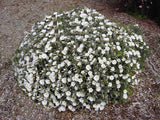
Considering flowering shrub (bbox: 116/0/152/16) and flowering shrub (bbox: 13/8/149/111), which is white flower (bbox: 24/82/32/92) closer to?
flowering shrub (bbox: 13/8/149/111)

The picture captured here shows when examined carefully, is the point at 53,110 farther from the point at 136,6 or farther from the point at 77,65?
the point at 136,6

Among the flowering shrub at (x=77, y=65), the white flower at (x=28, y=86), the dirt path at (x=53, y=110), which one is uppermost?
the flowering shrub at (x=77, y=65)

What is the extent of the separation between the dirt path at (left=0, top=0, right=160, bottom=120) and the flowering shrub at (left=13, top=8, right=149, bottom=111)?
0.51 feet

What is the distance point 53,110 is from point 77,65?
2.76 feet

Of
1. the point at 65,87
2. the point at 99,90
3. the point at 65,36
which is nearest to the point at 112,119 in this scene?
the point at 99,90

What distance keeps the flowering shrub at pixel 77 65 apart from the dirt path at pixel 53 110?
0.51ft

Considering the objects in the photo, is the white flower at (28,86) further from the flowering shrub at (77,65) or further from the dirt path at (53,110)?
the dirt path at (53,110)

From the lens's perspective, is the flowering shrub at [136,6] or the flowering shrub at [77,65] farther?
the flowering shrub at [136,6]

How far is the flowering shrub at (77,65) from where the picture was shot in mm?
2650

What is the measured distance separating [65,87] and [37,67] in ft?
1.74

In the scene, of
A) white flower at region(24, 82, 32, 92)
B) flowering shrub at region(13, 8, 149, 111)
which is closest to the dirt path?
flowering shrub at region(13, 8, 149, 111)

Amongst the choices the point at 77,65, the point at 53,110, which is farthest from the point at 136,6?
the point at 53,110

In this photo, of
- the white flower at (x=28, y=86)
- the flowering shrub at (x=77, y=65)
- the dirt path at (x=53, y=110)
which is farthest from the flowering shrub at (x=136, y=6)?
the white flower at (x=28, y=86)

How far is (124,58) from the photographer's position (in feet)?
9.16
